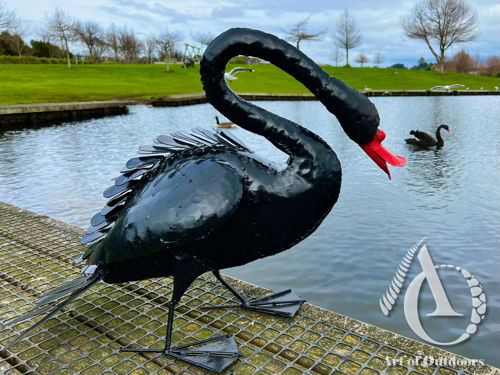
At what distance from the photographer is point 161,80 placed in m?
36.8

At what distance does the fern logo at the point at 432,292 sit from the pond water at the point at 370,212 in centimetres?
5

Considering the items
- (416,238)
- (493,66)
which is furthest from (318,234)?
(493,66)

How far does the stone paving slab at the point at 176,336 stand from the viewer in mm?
2238

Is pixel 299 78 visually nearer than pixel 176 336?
Yes

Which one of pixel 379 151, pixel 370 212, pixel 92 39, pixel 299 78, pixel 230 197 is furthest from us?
pixel 92 39

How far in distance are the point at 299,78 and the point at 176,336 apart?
5.32ft

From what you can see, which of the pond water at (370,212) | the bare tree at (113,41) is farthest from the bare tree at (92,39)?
the pond water at (370,212)

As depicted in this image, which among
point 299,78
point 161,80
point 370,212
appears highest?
point 161,80

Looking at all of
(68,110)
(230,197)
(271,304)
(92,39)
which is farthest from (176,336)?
(92,39)

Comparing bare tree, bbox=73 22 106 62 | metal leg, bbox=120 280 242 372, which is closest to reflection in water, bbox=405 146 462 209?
metal leg, bbox=120 280 242 372

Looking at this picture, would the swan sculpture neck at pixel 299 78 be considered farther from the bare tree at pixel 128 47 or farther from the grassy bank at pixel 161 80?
the bare tree at pixel 128 47

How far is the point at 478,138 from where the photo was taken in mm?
12141

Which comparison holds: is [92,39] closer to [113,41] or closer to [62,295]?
[113,41]

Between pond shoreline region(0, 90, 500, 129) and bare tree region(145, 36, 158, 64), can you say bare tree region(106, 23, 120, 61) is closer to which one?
bare tree region(145, 36, 158, 64)
